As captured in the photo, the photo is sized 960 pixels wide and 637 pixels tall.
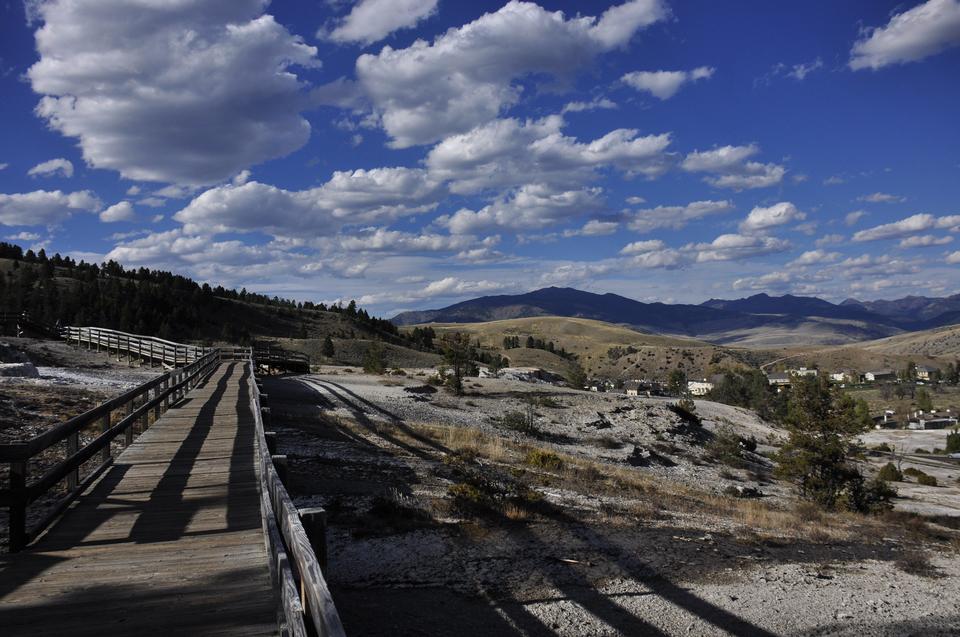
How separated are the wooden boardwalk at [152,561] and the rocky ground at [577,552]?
238 centimetres

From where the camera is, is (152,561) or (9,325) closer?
(152,561)

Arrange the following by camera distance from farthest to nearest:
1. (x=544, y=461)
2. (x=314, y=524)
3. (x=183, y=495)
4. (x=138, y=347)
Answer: (x=138, y=347) < (x=544, y=461) < (x=183, y=495) < (x=314, y=524)

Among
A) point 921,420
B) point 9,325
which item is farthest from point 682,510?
point 921,420

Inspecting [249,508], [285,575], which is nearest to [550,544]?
[249,508]

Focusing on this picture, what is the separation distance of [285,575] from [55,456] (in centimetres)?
1075

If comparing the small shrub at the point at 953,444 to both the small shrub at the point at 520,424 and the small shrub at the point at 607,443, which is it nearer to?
the small shrub at the point at 607,443

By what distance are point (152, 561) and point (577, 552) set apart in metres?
7.52

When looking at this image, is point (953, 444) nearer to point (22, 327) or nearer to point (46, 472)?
point (46, 472)

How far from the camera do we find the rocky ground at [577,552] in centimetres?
873

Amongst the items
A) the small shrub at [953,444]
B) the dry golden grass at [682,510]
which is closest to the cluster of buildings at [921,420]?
the small shrub at [953,444]

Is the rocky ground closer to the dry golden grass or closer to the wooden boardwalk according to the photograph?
the dry golden grass

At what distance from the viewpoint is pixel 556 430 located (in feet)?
118

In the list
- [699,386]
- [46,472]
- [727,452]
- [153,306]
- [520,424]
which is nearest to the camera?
[46,472]

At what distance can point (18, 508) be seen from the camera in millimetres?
5977
